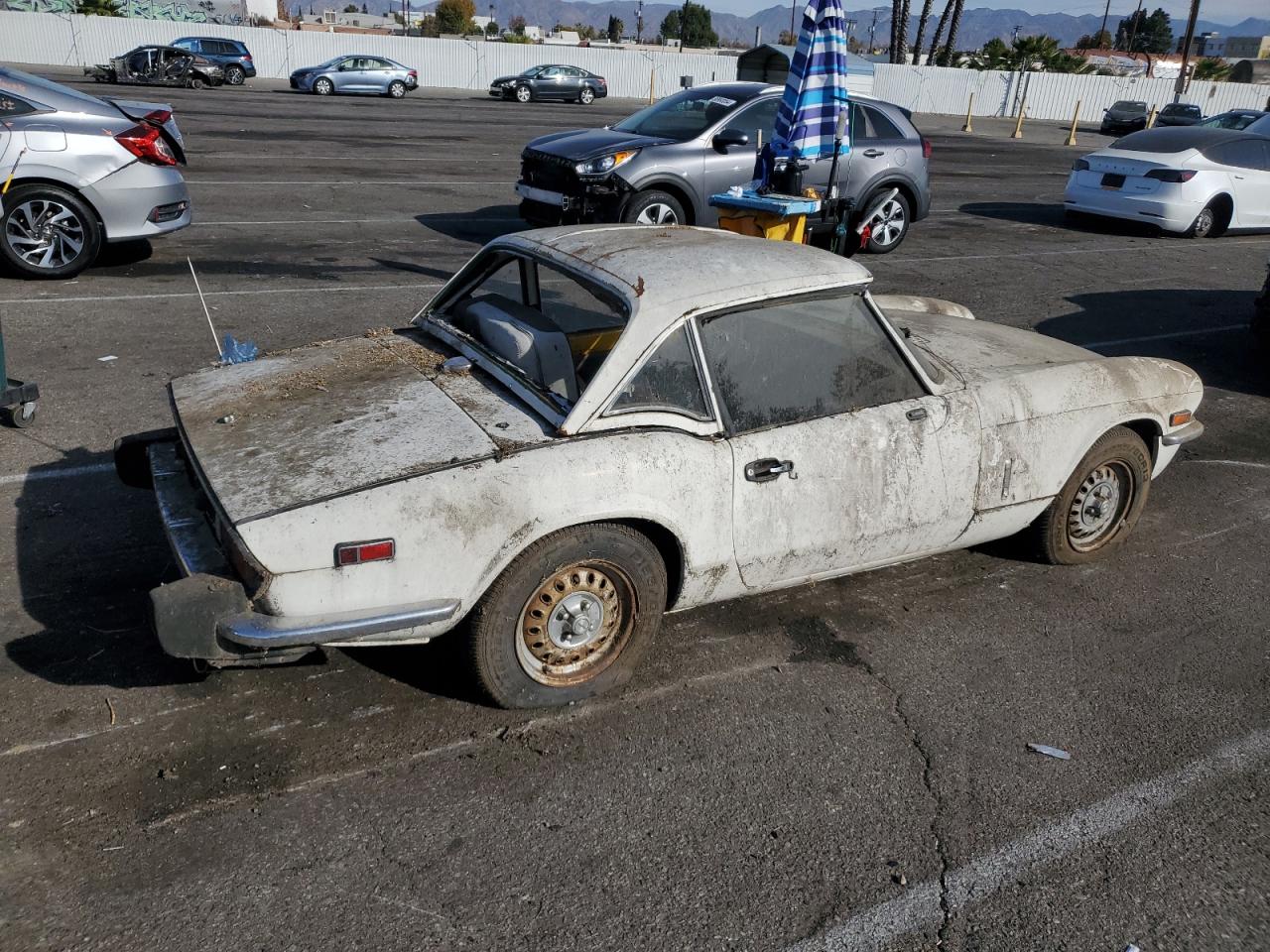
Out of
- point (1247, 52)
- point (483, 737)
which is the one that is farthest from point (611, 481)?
point (1247, 52)

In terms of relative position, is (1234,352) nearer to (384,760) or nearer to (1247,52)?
(384,760)

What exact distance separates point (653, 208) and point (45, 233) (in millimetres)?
5680

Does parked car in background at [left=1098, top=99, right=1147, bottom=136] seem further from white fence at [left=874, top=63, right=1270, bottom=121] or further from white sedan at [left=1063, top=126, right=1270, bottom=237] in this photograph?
white sedan at [left=1063, top=126, right=1270, bottom=237]

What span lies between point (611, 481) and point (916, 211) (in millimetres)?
10314

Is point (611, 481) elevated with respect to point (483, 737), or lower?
elevated

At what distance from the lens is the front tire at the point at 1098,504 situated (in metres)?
4.98

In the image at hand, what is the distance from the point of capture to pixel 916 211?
1283 centimetres

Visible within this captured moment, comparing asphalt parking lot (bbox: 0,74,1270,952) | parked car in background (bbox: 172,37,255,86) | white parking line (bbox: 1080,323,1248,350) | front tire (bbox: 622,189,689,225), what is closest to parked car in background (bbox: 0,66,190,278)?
asphalt parking lot (bbox: 0,74,1270,952)

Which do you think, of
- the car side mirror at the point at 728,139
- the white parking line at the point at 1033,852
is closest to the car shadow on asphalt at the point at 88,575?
the white parking line at the point at 1033,852

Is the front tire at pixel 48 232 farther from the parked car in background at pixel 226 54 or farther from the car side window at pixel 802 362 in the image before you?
the parked car in background at pixel 226 54

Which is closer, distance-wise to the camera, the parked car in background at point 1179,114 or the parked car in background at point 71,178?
the parked car in background at point 71,178

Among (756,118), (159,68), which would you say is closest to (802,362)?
(756,118)

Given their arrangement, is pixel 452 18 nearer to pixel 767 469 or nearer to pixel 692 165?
pixel 692 165

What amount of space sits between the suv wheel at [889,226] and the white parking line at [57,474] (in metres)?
9.25
